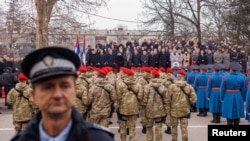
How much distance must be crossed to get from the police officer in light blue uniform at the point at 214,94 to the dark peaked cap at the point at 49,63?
11.2 m

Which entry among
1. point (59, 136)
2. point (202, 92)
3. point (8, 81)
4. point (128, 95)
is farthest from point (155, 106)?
point (8, 81)

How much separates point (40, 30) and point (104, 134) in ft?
64.6

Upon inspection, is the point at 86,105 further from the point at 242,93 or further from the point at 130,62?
the point at 130,62

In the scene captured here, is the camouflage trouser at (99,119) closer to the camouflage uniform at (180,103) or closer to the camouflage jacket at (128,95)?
the camouflage jacket at (128,95)

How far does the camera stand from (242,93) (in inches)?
449

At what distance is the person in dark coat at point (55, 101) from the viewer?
2.04 meters

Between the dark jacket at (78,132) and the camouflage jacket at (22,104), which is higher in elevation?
the dark jacket at (78,132)

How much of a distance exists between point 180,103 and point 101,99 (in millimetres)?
1970

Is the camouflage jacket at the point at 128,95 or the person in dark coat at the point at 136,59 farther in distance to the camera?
the person in dark coat at the point at 136,59

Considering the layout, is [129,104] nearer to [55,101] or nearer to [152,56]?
[55,101]

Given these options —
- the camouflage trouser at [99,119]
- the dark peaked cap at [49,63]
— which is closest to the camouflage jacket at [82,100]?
the camouflage trouser at [99,119]

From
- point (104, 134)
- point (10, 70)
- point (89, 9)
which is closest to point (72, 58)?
point (104, 134)

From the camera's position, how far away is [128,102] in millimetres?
9758

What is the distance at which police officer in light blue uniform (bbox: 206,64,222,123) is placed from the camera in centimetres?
1277
